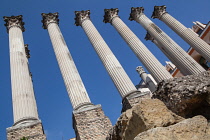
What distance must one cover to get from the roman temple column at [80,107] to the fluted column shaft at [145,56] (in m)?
5.77

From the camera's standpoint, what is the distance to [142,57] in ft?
67.5

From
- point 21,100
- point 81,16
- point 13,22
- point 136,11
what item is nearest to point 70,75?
point 21,100

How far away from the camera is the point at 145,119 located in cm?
484

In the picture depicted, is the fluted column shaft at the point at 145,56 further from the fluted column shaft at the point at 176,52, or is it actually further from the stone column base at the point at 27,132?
the stone column base at the point at 27,132

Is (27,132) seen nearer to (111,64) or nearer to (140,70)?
(111,64)

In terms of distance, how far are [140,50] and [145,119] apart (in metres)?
16.6

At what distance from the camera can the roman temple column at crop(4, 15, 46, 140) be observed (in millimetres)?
13156

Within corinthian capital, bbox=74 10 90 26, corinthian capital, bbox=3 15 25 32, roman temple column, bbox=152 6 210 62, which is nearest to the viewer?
roman temple column, bbox=152 6 210 62

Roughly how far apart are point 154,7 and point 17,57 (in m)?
17.6

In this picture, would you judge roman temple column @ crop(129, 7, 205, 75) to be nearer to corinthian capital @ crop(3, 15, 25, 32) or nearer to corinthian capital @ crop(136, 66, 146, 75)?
corinthian capital @ crop(3, 15, 25, 32)

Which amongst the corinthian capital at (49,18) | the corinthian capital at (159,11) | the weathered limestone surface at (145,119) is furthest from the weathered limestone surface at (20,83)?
the corinthian capital at (159,11)

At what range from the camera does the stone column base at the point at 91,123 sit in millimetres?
13188

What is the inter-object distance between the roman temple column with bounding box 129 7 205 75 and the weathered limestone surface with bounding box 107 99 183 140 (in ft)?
46.9

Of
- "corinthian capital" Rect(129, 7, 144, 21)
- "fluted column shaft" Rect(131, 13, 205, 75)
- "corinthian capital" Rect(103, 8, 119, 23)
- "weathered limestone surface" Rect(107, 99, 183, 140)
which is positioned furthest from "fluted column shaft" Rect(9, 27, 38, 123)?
"corinthian capital" Rect(129, 7, 144, 21)
